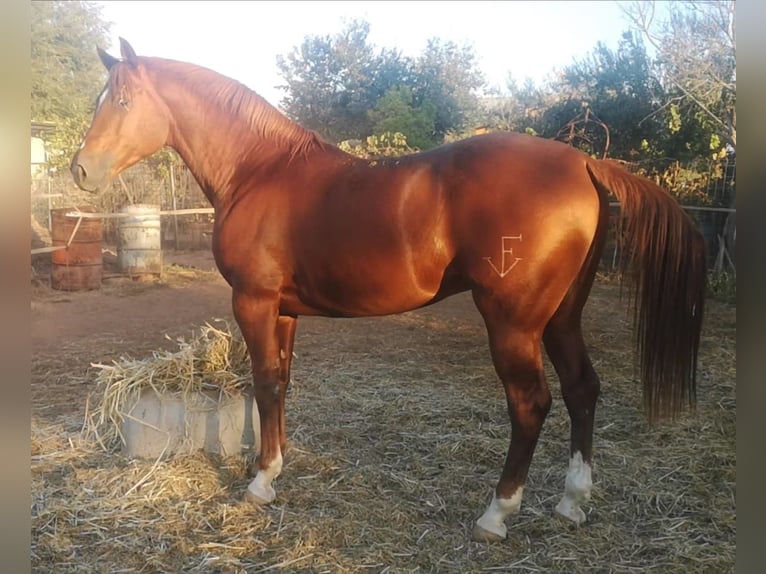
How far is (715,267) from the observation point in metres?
5.74

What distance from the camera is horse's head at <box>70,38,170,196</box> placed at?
258 cm

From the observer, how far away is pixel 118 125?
262 cm

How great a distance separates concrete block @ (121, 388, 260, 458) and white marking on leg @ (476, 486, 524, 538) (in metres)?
1.57

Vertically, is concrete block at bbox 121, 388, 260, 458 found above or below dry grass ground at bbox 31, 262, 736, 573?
above

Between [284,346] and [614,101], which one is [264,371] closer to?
[284,346]

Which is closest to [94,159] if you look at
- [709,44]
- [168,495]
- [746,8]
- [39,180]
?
[168,495]

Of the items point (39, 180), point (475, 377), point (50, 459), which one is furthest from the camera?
point (39, 180)

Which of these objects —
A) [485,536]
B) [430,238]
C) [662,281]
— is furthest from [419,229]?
[485,536]

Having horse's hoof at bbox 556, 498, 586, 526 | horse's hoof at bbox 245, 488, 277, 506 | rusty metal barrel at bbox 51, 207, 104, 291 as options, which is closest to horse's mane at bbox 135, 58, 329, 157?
horse's hoof at bbox 245, 488, 277, 506

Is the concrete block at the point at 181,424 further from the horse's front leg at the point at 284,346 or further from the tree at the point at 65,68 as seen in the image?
the tree at the point at 65,68

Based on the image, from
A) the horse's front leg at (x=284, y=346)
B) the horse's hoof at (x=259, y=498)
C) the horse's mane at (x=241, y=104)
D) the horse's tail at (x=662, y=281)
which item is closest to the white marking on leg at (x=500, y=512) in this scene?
the horse's tail at (x=662, y=281)

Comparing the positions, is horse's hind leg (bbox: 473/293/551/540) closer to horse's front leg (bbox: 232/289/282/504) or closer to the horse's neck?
horse's front leg (bbox: 232/289/282/504)

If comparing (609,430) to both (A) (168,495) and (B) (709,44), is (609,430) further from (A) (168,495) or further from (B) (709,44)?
(B) (709,44)

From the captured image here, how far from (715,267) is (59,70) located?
8308 millimetres
